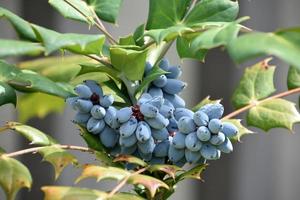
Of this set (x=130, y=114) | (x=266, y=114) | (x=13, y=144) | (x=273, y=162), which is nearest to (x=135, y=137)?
(x=130, y=114)

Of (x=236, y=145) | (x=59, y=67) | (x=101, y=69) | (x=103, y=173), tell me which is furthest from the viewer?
(x=236, y=145)

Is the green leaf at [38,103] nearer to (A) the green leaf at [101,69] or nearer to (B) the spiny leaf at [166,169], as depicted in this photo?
(A) the green leaf at [101,69]

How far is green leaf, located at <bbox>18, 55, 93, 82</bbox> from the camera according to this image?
3.56 ft

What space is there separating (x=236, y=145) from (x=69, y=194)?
2374mm

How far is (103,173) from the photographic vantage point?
706mm

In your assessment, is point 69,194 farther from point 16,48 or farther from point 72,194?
point 16,48

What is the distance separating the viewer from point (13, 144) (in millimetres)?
2908

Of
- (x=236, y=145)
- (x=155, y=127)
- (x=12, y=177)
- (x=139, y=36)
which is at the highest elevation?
(x=236, y=145)

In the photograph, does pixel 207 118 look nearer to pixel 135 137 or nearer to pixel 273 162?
pixel 135 137

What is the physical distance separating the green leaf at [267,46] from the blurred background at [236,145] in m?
2.25

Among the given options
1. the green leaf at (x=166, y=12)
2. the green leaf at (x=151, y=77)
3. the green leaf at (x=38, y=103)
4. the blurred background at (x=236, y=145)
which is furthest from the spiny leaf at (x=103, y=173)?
the blurred background at (x=236, y=145)

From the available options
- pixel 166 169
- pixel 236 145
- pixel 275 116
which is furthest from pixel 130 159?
pixel 236 145

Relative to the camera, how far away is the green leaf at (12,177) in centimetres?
74

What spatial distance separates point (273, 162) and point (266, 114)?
91.1 inches
